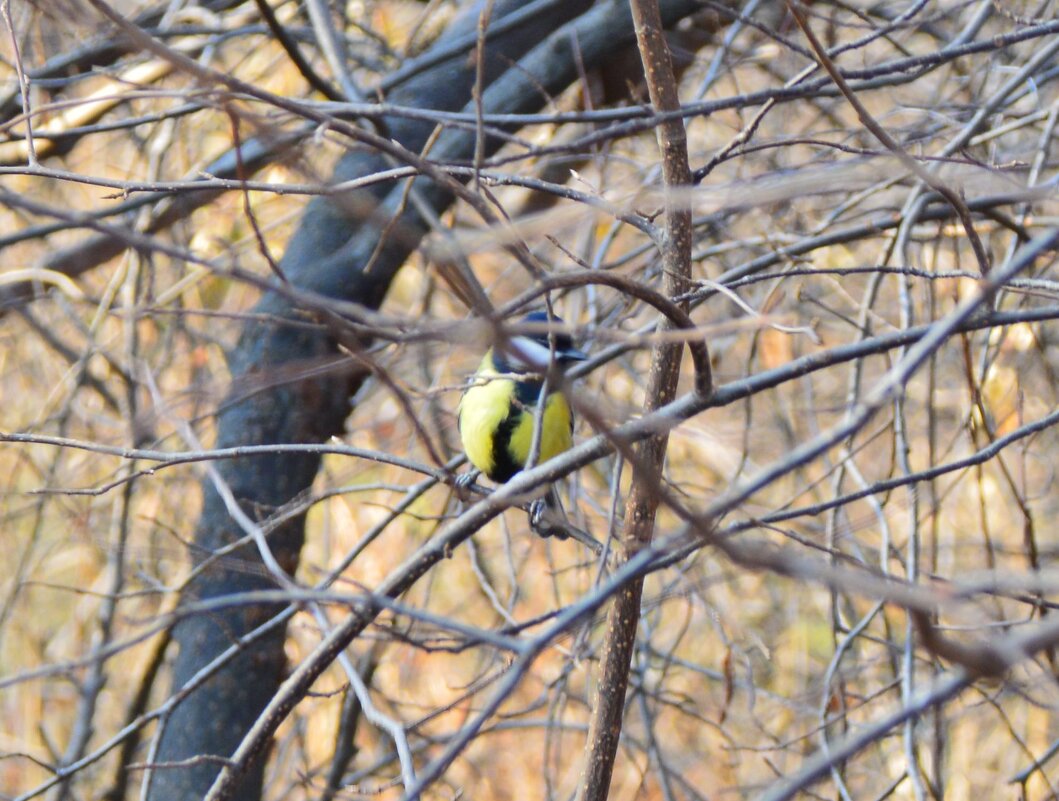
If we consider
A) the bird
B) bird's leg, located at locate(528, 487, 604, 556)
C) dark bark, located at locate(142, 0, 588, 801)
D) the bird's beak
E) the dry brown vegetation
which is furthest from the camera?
Result: the bird

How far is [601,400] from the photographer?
88.2 inches

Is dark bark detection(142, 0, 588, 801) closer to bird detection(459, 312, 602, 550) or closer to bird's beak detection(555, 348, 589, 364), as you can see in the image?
bird detection(459, 312, 602, 550)

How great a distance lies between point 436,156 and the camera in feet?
11.8

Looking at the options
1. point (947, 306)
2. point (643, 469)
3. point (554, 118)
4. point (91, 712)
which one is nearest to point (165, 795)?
point (91, 712)

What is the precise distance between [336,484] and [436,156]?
1151 millimetres

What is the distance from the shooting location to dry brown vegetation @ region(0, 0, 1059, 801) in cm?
157

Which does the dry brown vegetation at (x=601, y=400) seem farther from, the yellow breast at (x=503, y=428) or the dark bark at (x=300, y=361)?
the yellow breast at (x=503, y=428)

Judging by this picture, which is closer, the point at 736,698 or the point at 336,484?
the point at 336,484

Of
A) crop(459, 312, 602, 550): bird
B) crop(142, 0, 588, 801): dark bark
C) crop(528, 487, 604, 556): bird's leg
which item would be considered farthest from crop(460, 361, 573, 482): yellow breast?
crop(142, 0, 588, 801): dark bark

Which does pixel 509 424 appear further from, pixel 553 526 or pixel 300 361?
pixel 553 526

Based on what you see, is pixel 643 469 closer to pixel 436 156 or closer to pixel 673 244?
pixel 673 244

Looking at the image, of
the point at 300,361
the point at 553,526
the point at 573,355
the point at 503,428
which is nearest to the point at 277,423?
the point at 300,361

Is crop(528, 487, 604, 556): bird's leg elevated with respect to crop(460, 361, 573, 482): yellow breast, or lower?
lower

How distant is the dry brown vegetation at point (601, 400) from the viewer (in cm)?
157
